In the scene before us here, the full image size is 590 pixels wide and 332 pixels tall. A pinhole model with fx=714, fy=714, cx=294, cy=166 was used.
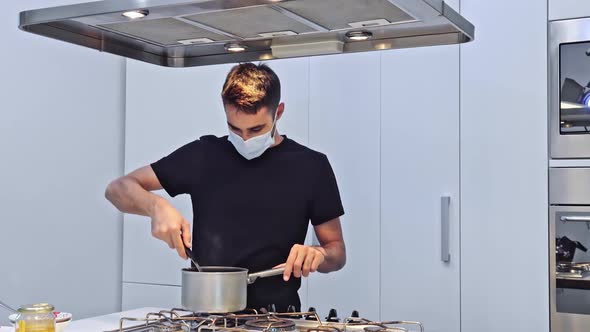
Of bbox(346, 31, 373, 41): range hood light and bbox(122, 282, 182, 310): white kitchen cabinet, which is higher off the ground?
bbox(346, 31, 373, 41): range hood light

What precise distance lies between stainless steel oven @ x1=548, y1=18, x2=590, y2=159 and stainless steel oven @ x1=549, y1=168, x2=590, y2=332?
0.28 ft

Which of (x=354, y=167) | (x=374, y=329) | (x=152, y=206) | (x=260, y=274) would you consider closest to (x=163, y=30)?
(x=152, y=206)

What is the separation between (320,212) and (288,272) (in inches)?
14.8

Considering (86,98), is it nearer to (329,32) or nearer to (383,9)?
(329,32)

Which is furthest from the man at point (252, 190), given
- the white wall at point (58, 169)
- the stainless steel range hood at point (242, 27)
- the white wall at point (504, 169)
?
the white wall at point (58, 169)

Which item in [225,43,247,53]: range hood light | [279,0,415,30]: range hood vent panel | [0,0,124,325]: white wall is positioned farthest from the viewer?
[0,0,124,325]: white wall

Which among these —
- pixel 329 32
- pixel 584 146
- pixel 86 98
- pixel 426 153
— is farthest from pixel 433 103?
pixel 86 98

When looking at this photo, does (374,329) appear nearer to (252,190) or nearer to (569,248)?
(252,190)

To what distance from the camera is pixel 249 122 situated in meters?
1.84

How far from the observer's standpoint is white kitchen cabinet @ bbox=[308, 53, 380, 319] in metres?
2.50

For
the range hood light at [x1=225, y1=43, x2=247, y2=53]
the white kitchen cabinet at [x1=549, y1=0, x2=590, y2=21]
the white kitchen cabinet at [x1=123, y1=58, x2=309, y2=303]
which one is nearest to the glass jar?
the range hood light at [x1=225, y1=43, x2=247, y2=53]

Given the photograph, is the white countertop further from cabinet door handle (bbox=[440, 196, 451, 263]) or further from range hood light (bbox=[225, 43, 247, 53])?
cabinet door handle (bbox=[440, 196, 451, 263])

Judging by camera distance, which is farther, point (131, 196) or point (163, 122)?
point (163, 122)

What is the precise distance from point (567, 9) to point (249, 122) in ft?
3.64
